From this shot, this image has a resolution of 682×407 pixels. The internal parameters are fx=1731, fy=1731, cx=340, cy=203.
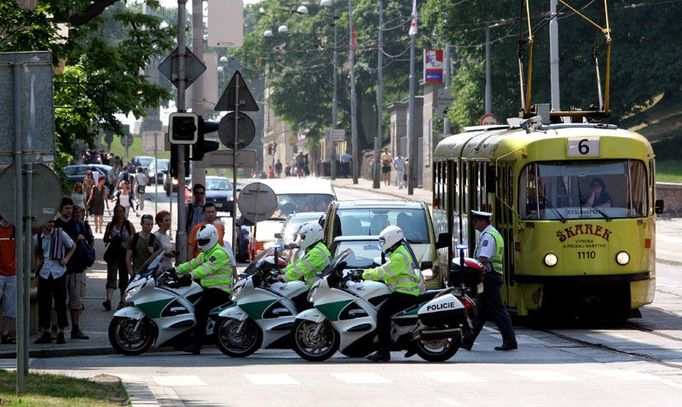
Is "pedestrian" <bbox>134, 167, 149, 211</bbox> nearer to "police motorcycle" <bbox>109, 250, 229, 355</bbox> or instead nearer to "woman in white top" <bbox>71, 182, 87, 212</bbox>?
"woman in white top" <bbox>71, 182, 87, 212</bbox>

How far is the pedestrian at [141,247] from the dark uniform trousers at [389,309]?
6.10 m

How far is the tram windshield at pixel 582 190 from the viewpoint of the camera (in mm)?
22734

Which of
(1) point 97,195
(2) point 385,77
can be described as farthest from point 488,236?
(2) point 385,77

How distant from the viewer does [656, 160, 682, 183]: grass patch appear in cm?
5681

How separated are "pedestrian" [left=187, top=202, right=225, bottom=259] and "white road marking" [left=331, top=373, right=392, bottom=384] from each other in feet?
19.7

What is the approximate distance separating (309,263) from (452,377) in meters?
3.31

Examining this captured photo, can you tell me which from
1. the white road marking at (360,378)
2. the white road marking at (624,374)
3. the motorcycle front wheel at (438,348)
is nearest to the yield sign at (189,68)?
the motorcycle front wheel at (438,348)

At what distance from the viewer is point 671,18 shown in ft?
205

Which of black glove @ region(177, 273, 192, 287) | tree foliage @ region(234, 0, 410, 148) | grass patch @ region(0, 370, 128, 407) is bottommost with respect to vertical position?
grass patch @ region(0, 370, 128, 407)

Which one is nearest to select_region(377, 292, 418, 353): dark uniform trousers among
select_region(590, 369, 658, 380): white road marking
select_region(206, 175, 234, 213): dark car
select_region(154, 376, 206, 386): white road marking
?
select_region(590, 369, 658, 380): white road marking

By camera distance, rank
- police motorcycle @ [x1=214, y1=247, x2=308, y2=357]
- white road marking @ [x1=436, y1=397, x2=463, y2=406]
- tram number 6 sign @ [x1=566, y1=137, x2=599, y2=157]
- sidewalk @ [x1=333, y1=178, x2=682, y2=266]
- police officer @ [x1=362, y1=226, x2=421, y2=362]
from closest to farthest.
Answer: white road marking @ [x1=436, y1=397, x2=463, y2=406], police officer @ [x1=362, y1=226, x2=421, y2=362], police motorcycle @ [x1=214, y1=247, x2=308, y2=357], tram number 6 sign @ [x1=566, y1=137, x2=599, y2=157], sidewalk @ [x1=333, y1=178, x2=682, y2=266]

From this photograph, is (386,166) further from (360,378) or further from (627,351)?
(360,378)

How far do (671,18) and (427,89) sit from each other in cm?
2222

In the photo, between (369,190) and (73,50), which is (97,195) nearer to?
(73,50)
